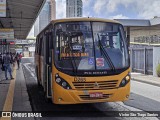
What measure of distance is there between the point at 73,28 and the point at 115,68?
1627 millimetres

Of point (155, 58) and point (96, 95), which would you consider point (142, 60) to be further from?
point (96, 95)

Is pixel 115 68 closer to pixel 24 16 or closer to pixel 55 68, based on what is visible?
pixel 55 68

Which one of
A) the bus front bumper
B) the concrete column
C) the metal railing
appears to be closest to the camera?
the bus front bumper

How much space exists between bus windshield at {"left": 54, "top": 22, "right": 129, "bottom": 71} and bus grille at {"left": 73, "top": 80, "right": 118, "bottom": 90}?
386mm

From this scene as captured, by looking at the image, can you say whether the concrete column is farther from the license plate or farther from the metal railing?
the license plate

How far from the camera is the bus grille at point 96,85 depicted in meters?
9.16

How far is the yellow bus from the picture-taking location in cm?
917

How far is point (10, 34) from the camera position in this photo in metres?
32.6

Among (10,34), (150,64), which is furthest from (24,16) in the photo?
(150,64)

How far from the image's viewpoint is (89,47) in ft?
31.3

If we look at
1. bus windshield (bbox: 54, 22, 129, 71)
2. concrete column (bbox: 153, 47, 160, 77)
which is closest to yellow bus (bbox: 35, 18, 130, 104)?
bus windshield (bbox: 54, 22, 129, 71)

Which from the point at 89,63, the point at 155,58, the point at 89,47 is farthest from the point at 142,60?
the point at 89,63

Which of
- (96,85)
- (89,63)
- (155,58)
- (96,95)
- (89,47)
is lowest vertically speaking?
(96,95)

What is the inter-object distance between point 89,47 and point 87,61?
414mm
